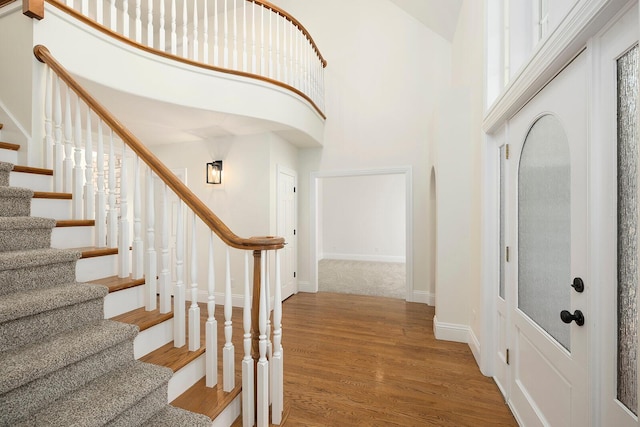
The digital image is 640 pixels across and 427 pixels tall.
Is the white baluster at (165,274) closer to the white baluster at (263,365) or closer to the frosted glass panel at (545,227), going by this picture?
the white baluster at (263,365)

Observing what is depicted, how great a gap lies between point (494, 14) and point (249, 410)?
10.9ft

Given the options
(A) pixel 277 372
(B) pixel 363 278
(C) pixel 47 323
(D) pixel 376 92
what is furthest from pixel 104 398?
(B) pixel 363 278

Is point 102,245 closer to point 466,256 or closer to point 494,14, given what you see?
point 466,256

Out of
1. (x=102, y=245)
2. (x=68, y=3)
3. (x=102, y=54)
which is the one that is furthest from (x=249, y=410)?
(x=68, y=3)

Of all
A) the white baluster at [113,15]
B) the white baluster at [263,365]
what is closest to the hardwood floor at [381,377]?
the white baluster at [263,365]

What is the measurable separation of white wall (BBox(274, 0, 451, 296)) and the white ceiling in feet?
0.54

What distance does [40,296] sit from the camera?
1.23 metres

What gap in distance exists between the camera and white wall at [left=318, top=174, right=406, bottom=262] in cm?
766

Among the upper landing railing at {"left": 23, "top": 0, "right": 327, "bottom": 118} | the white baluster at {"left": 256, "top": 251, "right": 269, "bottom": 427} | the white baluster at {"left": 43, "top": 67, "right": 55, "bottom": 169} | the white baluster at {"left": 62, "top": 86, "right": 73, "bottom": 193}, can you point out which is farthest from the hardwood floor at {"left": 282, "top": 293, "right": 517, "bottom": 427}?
the upper landing railing at {"left": 23, "top": 0, "right": 327, "bottom": 118}

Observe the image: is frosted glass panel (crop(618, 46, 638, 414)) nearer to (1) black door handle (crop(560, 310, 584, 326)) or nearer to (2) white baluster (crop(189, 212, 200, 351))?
(1) black door handle (crop(560, 310, 584, 326))

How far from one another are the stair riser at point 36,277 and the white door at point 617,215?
257 centimetres

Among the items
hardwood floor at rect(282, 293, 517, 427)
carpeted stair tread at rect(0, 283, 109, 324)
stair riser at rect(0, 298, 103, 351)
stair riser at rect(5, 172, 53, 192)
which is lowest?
hardwood floor at rect(282, 293, 517, 427)

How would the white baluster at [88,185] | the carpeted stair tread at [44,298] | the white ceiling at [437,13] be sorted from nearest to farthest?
the carpeted stair tread at [44,298] < the white baluster at [88,185] < the white ceiling at [437,13]

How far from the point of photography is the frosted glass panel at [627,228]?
90cm
